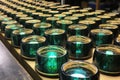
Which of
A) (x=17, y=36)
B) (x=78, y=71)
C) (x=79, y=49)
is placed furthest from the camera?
(x=17, y=36)

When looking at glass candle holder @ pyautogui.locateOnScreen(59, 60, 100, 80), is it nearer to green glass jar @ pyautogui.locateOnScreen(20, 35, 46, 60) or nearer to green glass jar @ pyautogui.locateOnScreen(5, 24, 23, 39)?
green glass jar @ pyautogui.locateOnScreen(20, 35, 46, 60)

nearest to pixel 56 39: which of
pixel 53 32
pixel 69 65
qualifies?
pixel 53 32

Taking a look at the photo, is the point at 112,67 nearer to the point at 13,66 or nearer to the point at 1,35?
the point at 13,66

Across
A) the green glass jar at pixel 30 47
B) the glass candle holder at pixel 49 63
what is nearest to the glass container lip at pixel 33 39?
the green glass jar at pixel 30 47

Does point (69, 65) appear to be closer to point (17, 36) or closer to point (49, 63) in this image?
point (49, 63)

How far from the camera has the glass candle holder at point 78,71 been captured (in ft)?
1.45

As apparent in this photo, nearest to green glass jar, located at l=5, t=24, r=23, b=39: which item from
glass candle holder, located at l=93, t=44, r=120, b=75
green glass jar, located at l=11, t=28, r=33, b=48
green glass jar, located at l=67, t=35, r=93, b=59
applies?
A: green glass jar, located at l=11, t=28, r=33, b=48

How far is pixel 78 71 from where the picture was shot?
1.63 feet

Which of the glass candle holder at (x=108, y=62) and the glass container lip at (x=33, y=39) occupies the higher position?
the glass container lip at (x=33, y=39)

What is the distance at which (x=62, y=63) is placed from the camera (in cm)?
52

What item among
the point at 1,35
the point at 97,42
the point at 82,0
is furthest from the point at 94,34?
the point at 82,0

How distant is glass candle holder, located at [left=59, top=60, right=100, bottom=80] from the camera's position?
1.45ft

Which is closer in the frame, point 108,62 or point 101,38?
point 108,62

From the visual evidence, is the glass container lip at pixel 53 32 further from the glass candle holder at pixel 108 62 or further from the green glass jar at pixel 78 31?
the glass candle holder at pixel 108 62
